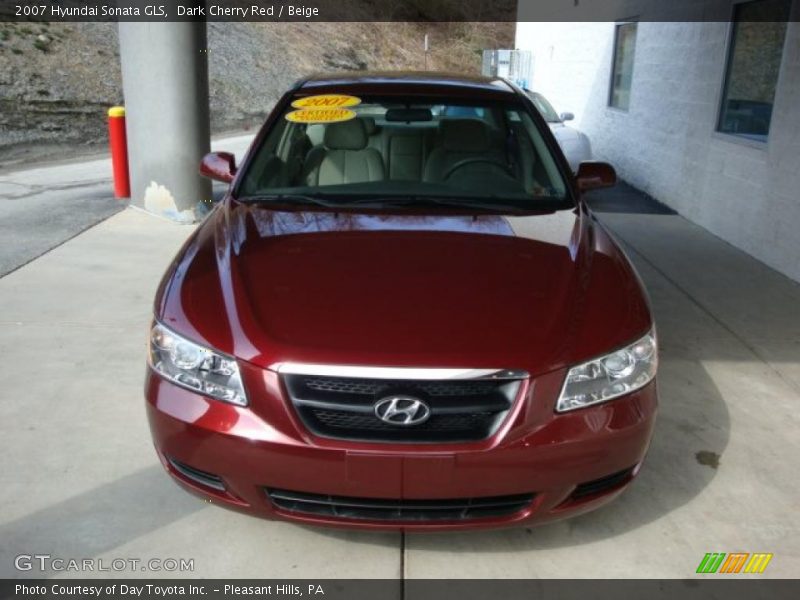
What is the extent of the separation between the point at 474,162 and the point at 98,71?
14318 mm

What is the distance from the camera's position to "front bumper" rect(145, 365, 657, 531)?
2.41 metres

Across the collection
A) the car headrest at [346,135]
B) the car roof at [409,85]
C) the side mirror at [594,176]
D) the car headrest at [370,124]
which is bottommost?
the side mirror at [594,176]

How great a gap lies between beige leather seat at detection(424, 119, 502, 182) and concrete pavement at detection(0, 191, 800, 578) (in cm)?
158

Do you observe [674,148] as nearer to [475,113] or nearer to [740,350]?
[740,350]

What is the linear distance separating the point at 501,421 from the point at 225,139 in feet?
44.1

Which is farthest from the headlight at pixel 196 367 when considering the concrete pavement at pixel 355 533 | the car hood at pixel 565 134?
the car hood at pixel 565 134

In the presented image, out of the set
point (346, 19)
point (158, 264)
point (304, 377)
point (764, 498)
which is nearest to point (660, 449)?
point (764, 498)

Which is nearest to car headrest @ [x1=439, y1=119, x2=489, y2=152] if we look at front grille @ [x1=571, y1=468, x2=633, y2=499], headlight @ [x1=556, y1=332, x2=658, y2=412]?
headlight @ [x1=556, y1=332, x2=658, y2=412]

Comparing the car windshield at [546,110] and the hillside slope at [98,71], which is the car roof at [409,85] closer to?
the car windshield at [546,110]

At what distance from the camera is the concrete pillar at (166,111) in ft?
24.7

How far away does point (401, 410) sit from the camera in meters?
2.41

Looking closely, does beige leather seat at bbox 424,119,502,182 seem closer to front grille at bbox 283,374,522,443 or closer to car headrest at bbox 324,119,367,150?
car headrest at bbox 324,119,367,150

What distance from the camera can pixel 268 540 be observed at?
114 inches

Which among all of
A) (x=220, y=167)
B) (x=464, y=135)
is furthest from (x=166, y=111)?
(x=464, y=135)
